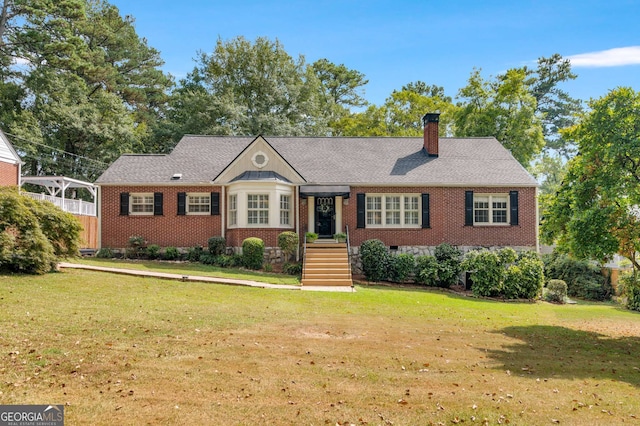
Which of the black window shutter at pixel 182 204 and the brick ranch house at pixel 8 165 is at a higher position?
the brick ranch house at pixel 8 165

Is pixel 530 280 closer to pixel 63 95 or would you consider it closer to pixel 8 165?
pixel 8 165

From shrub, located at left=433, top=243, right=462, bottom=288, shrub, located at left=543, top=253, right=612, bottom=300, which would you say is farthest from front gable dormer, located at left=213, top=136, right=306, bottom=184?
shrub, located at left=543, top=253, right=612, bottom=300

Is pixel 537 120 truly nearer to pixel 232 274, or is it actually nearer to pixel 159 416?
pixel 232 274

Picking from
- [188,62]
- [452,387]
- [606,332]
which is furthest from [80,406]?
[188,62]

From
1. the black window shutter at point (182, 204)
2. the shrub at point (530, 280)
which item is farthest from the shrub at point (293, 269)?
the shrub at point (530, 280)

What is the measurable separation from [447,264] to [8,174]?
69.7 ft

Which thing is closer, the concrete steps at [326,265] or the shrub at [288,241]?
the concrete steps at [326,265]

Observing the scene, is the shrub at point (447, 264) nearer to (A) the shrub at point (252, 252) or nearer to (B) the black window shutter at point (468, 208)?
(B) the black window shutter at point (468, 208)

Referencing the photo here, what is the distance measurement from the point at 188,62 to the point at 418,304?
33957mm

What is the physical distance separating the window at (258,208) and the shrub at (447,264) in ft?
24.5

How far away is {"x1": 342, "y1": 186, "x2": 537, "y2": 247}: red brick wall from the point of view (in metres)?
21.1

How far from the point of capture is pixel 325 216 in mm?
21469

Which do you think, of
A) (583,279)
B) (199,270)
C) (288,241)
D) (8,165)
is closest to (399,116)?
(583,279)

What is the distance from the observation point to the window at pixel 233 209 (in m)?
20.7
